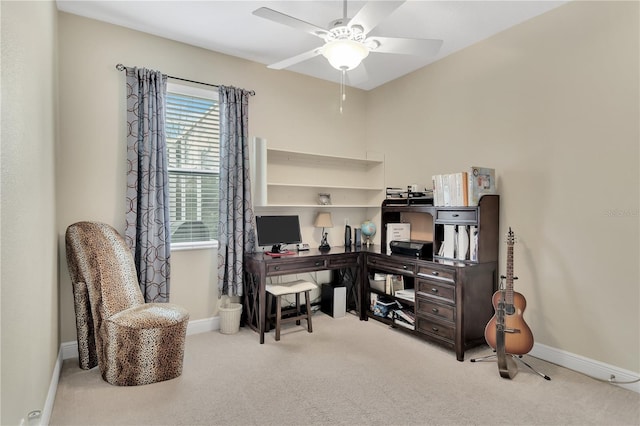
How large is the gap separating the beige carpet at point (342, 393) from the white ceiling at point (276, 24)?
7.95ft

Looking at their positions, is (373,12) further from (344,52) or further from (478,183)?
(478,183)

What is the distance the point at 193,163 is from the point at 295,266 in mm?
1447

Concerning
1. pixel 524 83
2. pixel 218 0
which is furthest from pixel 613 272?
pixel 218 0

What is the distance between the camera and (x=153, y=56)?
329 cm

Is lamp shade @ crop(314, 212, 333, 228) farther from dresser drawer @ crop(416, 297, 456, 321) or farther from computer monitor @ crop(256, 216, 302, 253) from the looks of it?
dresser drawer @ crop(416, 297, 456, 321)

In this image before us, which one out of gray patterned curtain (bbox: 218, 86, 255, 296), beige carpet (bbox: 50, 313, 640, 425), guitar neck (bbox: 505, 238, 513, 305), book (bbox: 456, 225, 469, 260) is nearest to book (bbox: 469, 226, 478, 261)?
book (bbox: 456, 225, 469, 260)

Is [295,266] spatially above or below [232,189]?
below

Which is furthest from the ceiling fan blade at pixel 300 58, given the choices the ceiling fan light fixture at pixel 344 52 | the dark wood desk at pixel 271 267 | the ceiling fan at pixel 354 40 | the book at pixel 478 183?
the dark wood desk at pixel 271 267

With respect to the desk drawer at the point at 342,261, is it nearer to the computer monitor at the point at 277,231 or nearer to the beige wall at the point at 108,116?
the computer monitor at the point at 277,231

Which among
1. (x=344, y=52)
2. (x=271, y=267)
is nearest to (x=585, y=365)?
(x=271, y=267)

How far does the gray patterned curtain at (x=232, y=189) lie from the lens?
355cm

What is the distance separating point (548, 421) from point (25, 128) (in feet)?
10.4

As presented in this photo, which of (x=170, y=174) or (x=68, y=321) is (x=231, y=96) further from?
(x=68, y=321)

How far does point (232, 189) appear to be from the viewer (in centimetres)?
357
